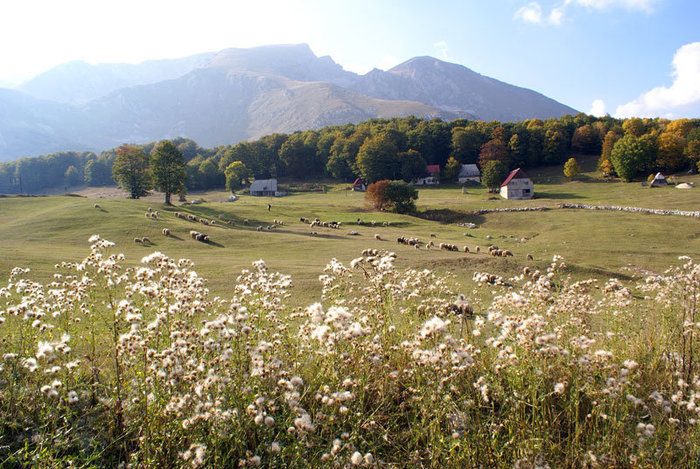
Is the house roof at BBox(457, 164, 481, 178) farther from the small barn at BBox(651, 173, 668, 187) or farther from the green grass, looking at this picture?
the small barn at BBox(651, 173, 668, 187)

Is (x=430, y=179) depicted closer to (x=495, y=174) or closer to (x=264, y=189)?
(x=495, y=174)

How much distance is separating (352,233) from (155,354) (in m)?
36.1

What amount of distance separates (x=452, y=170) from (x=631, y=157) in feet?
121

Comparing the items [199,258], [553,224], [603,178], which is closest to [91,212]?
[199,258]

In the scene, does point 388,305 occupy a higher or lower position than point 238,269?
higher

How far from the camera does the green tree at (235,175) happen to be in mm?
100875

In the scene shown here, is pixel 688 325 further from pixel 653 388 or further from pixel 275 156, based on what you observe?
pixel 275 156

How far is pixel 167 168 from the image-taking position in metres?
56.9

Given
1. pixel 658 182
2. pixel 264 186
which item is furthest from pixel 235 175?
pixel 658 182

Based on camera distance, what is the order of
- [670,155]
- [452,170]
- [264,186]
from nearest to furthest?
[670,155], [264,186], [452,170]

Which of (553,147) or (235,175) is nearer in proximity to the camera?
(235,175)

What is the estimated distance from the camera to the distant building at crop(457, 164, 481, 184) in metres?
98.3

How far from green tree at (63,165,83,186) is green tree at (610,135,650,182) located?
556 ft

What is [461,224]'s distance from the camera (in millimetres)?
52719
